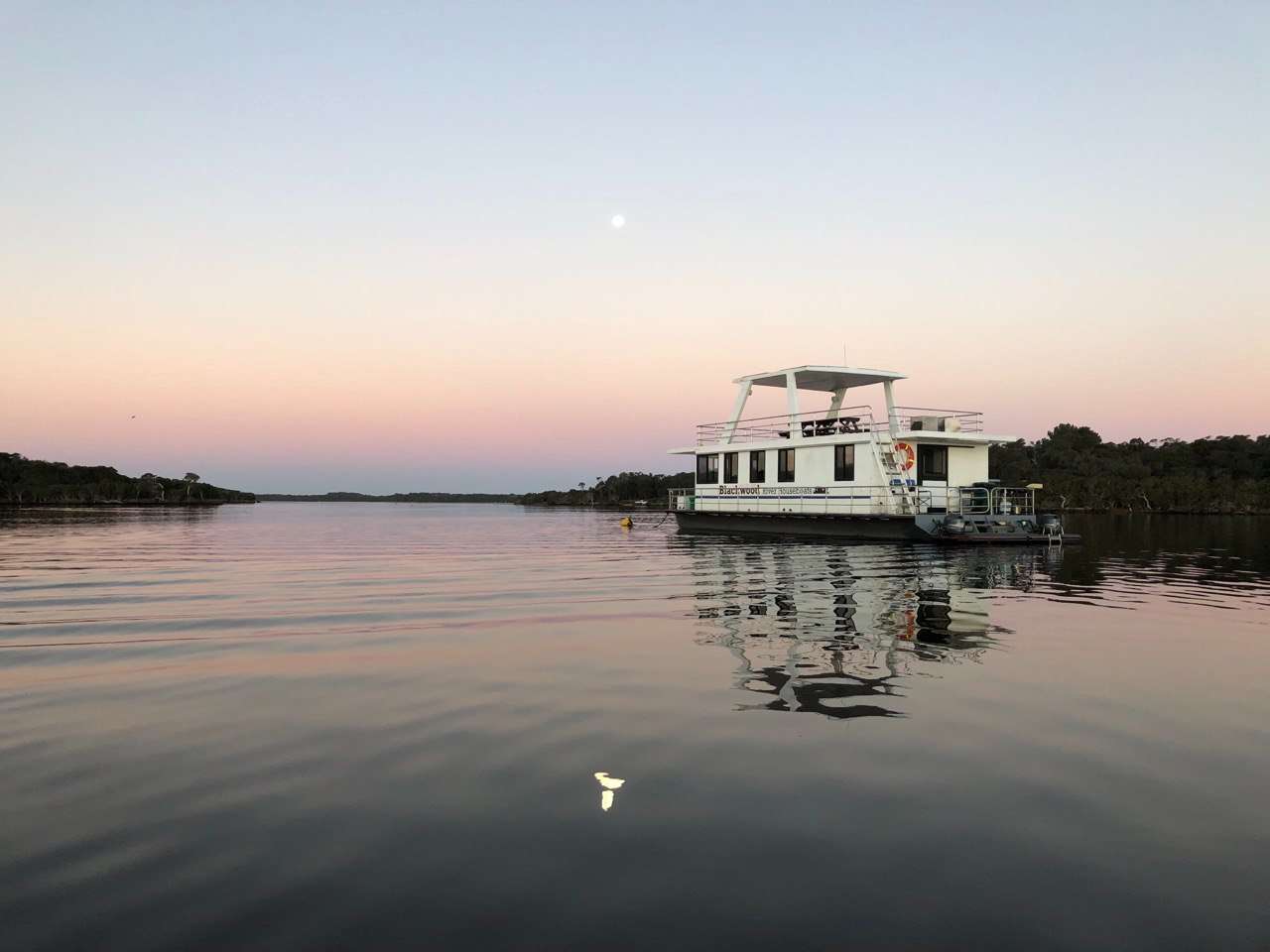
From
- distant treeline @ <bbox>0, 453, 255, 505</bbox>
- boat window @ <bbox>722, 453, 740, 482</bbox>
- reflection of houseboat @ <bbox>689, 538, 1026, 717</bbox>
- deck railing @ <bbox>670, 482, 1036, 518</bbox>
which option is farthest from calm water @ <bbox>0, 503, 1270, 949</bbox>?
distant treeline @ <bbox>0, 453, 255, 505</bbox>

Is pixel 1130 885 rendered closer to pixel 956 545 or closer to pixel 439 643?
pixel 439 643

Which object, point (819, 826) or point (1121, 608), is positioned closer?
point (819, 826)

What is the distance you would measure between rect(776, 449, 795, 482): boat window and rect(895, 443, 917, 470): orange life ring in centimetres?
551

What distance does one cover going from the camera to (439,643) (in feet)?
37.6

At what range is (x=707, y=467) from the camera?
4322 cm

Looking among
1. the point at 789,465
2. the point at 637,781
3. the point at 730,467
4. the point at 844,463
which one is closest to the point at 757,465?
the point at 730,467

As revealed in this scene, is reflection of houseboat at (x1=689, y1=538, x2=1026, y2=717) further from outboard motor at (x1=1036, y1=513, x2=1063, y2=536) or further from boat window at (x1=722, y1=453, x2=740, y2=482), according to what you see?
boat window at (x1=722, y1=453, x2=740, y2=482)

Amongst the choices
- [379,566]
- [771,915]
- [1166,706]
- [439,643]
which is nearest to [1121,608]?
[1166,706]

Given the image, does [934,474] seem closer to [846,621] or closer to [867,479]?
[867,479]

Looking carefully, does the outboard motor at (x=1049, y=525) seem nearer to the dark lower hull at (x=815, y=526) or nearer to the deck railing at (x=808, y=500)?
the deck railing at (x=808, y=500)

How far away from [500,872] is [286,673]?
20.0 ft

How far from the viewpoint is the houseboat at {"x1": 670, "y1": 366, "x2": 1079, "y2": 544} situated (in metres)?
31.8

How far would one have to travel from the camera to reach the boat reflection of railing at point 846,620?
8.63m

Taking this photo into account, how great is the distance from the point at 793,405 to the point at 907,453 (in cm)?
564
